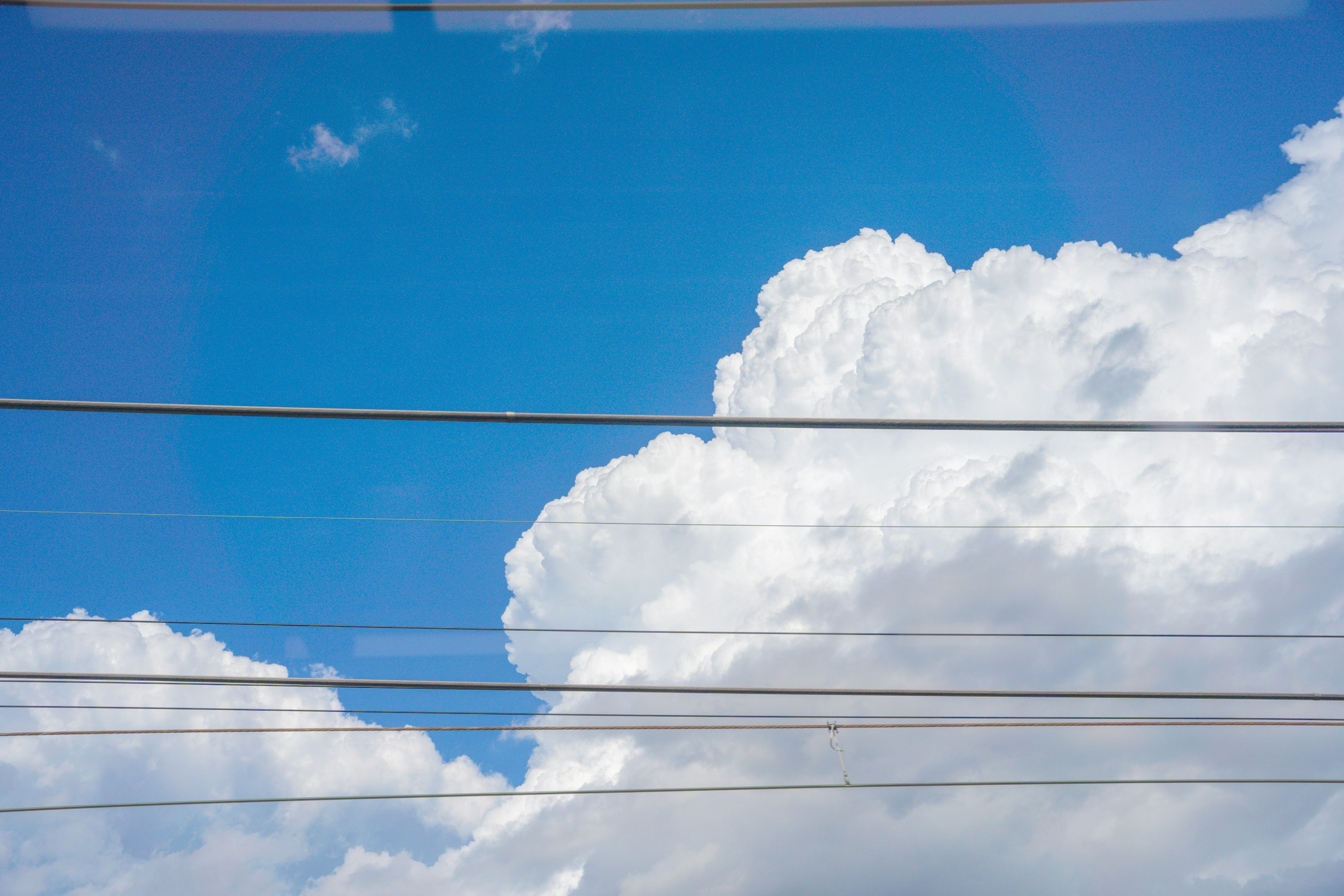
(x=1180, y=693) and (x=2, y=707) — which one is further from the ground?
(x=2, y=707)

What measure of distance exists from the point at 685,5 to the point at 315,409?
278cm

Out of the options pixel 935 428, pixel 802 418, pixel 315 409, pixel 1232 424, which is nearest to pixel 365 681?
pixel 315 409

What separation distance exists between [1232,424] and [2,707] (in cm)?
1234

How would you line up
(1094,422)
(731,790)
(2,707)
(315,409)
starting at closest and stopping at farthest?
1. (315,409)
2. (1094,422)
3. (2,707)
4. (731,790)

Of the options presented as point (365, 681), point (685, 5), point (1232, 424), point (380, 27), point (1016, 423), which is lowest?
point (1232, 424)

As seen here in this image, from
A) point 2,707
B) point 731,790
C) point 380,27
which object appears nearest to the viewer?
point 380,27

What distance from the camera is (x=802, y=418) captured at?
→ 3.61m

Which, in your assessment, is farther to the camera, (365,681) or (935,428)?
(365,681)

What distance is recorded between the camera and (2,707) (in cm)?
850

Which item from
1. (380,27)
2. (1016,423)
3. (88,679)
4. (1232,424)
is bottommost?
(1232,424)

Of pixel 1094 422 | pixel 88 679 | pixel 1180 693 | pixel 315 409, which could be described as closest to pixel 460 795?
pixel 88 679

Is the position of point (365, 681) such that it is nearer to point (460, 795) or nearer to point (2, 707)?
point (460, 795)

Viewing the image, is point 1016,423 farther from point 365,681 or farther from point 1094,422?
point 365,681

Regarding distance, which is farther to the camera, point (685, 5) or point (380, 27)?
point (380, 27)
